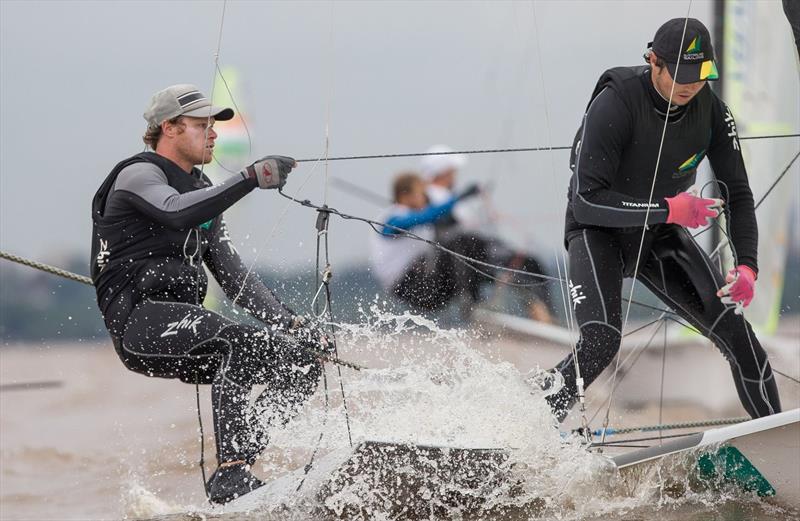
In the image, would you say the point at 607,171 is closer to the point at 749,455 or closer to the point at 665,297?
the point at 665,297

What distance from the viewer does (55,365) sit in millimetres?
10047

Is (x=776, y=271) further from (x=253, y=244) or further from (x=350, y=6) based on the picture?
(x=253, y=244)

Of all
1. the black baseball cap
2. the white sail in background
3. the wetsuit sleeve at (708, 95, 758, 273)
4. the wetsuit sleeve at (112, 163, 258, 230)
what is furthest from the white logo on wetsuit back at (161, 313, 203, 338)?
the white sail in background

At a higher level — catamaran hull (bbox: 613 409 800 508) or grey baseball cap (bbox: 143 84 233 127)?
grey baseball cap (bbox: 143 84 233 127)

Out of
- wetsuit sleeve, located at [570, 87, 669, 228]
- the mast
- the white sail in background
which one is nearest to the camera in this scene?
wetsuit sleeve, located at [570, 87, 669, 228]

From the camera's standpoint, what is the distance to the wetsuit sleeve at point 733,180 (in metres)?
3.11

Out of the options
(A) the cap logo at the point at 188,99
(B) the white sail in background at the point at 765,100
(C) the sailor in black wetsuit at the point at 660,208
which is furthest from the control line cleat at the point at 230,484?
(B) the white sail in background at the point at 765,100

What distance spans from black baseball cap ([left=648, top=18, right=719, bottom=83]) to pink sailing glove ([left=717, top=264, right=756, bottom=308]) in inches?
20.2

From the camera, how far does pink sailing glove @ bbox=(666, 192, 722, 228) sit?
9.55 feet

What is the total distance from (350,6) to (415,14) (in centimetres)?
32

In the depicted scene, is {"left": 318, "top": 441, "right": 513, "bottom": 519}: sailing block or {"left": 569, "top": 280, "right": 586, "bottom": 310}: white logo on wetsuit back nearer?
{"left": 318, "top": 441, "right": 513, "bottom": 519}: sailing block

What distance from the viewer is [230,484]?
2748 millimetres

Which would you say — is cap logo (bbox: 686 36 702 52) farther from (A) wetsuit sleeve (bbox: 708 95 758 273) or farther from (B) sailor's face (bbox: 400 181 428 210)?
(B) sailor's face (bbox: 400 181 428 210)

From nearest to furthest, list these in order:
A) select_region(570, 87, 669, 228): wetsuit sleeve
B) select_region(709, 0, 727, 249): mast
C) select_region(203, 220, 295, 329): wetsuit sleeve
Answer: select_region(570, 87, 669, 228): wetsuit sleeve < select_region(203, 220, 295, 329): wetsuit sleeve < select_region(709, 0, 727, 249): mast
